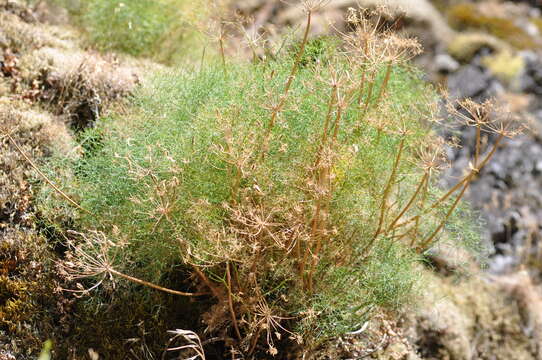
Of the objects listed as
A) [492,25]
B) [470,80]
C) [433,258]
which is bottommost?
[433,258]

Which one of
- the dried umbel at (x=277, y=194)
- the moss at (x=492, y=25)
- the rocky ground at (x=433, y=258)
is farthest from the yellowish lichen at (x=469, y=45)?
the dried umbel at (x=277, y=194)

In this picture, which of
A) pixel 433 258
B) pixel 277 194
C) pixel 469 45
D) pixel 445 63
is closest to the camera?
pixel 277 194

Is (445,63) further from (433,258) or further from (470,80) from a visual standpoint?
(433,258)

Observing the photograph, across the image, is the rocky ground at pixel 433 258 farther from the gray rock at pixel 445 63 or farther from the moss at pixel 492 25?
the moss at pixel 492 25

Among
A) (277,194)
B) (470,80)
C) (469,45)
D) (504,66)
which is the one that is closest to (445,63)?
(470,80)

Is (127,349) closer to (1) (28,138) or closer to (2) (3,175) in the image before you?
(2) (3,175)

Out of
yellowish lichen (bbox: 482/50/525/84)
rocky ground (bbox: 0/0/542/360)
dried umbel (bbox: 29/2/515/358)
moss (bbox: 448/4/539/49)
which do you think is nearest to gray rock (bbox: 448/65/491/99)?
rocky ground (bbox: 0/0/542/360)

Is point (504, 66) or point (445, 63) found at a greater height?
point (504, 66)

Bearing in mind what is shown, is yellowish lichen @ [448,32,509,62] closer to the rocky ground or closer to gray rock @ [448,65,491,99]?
the rocky ground
